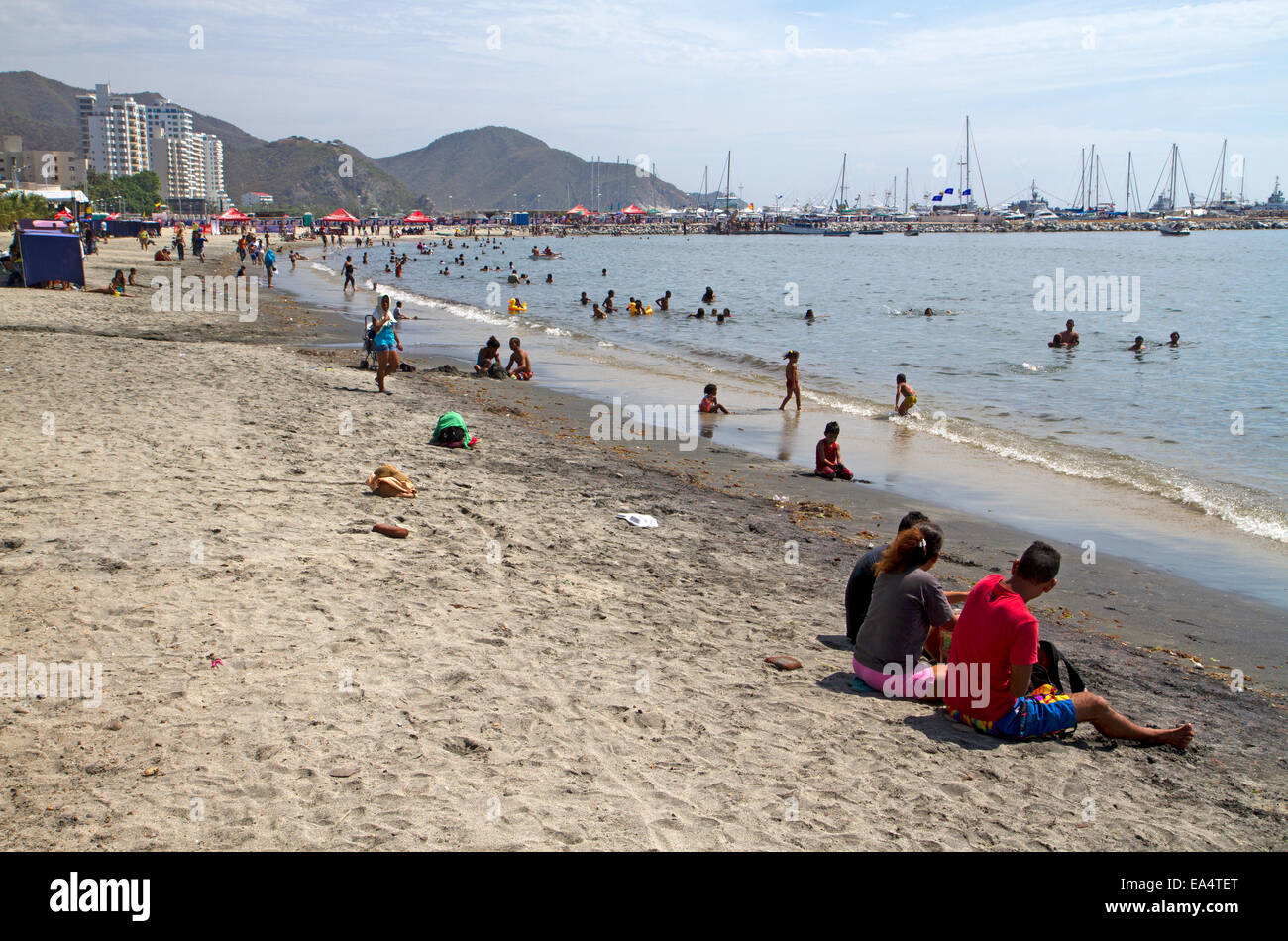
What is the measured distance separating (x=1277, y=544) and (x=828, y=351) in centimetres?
1988

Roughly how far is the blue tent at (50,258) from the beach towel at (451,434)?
22.1 metres

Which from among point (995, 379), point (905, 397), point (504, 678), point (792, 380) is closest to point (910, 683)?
point (504, 678)

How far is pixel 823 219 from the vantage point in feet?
650

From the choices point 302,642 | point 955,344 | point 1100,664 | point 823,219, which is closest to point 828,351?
point 955,344

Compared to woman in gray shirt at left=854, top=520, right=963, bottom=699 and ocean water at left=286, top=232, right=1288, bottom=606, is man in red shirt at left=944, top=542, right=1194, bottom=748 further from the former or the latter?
ocean water at left=286, top=232, right=1288, bottom=606

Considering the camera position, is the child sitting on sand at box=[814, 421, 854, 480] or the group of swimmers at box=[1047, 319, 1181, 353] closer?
the child sitting on sand at box=[814, 421, 854, 480]

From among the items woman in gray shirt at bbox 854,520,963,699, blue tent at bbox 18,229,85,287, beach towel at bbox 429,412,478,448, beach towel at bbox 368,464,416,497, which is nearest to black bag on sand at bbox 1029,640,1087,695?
woman in gray shirt at bbox 854,520,963,699

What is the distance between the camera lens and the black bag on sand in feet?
18.7

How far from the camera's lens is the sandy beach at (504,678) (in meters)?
4.38

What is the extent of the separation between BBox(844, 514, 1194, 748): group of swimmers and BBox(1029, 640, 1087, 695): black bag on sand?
0.05ft

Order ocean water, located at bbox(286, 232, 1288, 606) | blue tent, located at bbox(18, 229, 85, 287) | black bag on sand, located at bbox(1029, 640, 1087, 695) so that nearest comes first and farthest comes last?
1. black bag on sand, located at bbox(1029, 640, 1087, 695)
2. ocean water, located at bbox(286, 232, 1288, 606)
3. blue tent, located at bbox(18, 229, 85, 287)

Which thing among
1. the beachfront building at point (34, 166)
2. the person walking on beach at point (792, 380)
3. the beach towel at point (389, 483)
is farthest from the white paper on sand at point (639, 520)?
the beachfront building at point (34, 166)

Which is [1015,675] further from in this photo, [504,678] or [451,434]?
[451,434]

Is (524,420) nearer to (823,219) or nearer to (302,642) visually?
(302,642)
